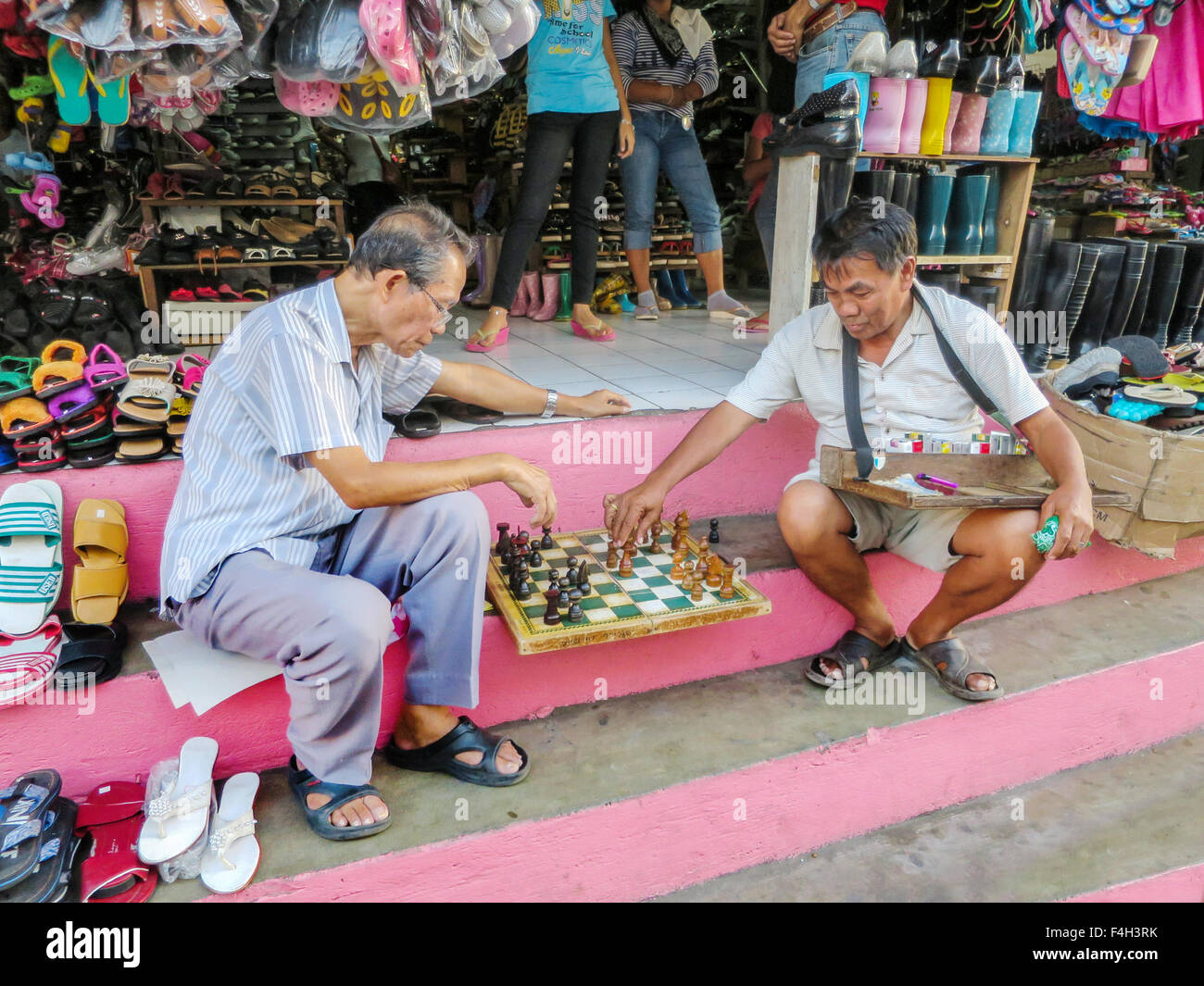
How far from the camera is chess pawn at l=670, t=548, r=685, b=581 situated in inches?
102

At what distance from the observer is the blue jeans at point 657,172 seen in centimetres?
467

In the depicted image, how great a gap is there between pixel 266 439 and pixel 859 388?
178 cm

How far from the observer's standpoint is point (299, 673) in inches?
73.9

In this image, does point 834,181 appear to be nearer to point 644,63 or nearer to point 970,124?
point 970,124

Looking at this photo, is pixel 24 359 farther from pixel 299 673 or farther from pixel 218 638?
pixel 299 673

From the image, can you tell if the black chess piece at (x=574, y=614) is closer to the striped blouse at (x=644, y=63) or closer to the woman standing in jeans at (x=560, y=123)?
the woman standing in jeans at (x=560, y=123)

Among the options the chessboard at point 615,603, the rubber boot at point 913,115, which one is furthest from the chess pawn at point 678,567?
the rubber boot at point 913,115

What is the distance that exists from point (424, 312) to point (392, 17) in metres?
0.76

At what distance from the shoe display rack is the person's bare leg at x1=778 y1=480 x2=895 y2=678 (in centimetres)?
126

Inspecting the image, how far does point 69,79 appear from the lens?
2.08m

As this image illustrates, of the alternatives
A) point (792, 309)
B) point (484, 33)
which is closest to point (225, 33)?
point (484, 33)

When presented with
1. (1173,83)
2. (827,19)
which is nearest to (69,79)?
(827,19)

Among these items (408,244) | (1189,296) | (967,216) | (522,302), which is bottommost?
(522,302)

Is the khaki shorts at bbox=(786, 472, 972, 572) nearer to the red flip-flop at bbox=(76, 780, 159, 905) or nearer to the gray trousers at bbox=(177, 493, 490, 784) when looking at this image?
the gray trousers at bbox=(177, 493, 490, 784)
